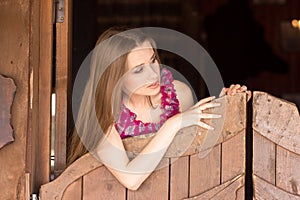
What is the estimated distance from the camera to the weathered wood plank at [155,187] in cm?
211

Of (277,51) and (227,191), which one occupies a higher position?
(277,51)

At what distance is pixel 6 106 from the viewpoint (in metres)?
2.08

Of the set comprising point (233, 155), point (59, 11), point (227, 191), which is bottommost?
point (227, 191)

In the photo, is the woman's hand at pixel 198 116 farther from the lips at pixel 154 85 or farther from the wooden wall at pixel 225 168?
the lips at pixel 154 85

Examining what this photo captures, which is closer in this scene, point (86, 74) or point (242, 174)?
point (242, 174)

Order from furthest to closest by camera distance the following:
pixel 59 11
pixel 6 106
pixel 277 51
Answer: pixel 277 51, pixel 59 11, pixel 6 106

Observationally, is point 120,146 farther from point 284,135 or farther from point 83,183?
point 284,135

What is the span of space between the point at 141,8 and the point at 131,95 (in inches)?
119

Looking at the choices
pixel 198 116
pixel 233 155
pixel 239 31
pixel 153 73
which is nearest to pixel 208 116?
pixel 198 116

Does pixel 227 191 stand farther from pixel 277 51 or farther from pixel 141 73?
pixel 277 51

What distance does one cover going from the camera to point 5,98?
6.81ft

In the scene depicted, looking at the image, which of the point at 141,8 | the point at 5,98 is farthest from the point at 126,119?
the point at 141,8

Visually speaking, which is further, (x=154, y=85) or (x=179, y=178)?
(x=154, y=85)

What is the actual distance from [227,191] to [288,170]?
0.63ft
